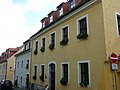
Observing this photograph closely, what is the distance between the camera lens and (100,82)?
12945mm

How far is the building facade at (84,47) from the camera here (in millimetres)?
13062

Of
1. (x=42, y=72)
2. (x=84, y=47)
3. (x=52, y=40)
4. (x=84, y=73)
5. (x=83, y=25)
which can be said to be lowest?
(x=42, y=72)

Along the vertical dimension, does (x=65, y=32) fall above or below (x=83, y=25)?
below

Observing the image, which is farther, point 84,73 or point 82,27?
point 82,27

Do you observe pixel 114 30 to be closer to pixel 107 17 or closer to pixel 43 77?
pixel 107 17

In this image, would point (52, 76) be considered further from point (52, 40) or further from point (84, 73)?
point (84, 73)

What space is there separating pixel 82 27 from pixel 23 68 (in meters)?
19.6

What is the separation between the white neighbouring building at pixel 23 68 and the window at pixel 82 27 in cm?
1597

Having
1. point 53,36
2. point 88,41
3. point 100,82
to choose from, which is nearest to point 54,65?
point 53,36

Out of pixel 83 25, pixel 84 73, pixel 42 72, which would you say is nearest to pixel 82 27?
pixel 83 25

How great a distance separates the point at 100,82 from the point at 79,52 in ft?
11.1

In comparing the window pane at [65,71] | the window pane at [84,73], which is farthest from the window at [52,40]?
the window pane at [84,73]

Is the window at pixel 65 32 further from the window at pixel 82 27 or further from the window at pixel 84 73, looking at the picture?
the window at pixel 84 73

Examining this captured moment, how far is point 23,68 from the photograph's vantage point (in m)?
32.7
